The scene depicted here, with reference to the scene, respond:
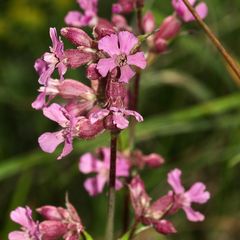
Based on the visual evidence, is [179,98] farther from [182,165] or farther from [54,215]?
[54,215]

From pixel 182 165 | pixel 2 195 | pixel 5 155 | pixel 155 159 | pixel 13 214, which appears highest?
pixel 5 155

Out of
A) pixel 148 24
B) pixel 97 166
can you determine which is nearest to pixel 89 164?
pixel 97 166

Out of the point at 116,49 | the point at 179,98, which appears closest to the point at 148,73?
the point at 179,98

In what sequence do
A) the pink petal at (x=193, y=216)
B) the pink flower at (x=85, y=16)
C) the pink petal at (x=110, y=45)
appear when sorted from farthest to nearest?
the pink flower at (x=85, y=16) < the pink petal at (x=193, y=216) < the pink petal at (x=110, y=45)

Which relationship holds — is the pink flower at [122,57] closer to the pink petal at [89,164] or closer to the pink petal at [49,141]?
the pink petal at [49,141]

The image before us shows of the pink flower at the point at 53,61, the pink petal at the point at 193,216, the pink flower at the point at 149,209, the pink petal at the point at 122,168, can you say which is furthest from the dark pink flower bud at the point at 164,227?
the pink flower at the point at 53,61
